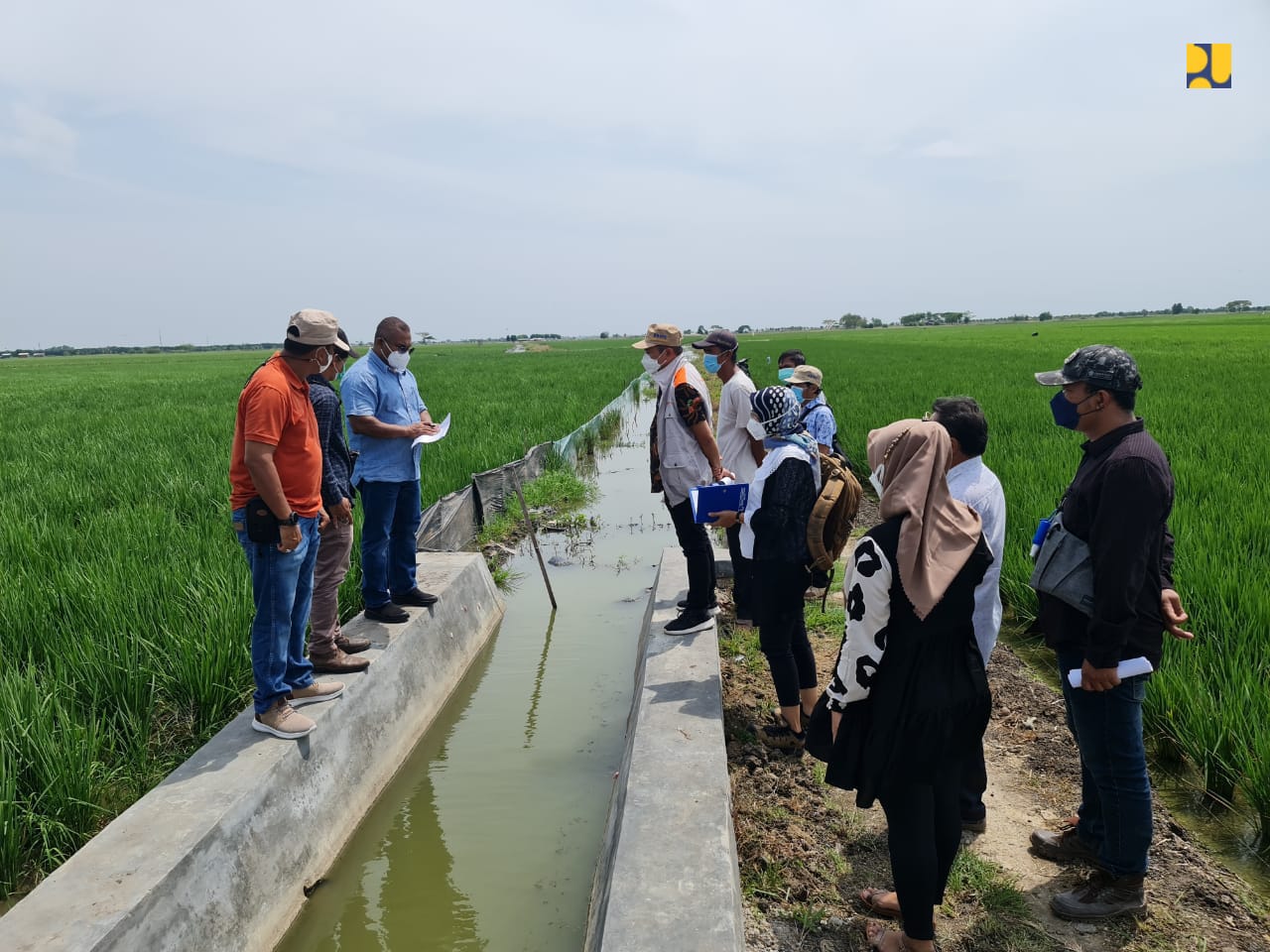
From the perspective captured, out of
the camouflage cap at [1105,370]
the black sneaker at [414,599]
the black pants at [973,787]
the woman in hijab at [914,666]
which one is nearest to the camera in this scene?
the woman in hijab at [914,666]

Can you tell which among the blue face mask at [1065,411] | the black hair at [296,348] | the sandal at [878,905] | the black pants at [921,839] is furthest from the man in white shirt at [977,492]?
the black hair at [296,348]

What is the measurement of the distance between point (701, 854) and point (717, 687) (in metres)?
1.13

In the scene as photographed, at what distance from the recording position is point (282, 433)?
2.74 meters

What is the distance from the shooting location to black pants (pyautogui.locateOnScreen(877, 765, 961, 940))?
196 centimetres

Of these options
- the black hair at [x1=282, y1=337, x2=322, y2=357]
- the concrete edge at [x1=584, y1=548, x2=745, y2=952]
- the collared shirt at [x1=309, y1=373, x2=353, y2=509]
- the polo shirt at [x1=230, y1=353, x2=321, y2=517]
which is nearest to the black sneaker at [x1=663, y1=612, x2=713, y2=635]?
the concrete edge at [x1=584, y1=548, x2=745, y2=952]

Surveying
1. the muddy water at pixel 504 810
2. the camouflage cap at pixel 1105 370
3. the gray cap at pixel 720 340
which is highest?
the gray cap at pixel 720 340

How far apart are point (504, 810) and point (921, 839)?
190 centimetres

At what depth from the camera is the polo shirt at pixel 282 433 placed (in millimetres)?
2609

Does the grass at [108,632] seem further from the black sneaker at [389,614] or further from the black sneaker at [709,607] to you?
the black sneaker at [709,607]

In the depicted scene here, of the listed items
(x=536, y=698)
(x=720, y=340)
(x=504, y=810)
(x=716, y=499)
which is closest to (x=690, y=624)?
(x=536, y=698)

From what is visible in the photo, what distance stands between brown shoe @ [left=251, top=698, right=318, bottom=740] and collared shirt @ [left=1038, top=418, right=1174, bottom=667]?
265 cm

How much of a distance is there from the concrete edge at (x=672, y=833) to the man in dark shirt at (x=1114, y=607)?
43.3 inches

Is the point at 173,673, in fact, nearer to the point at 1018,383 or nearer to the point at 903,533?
the point at 903,533

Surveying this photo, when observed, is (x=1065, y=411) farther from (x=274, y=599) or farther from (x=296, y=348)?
(x=274, y=599)
